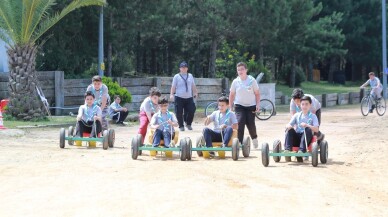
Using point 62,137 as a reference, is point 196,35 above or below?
above

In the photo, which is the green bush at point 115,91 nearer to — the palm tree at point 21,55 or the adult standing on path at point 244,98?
the palm tree at point 21,55

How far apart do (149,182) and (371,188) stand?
9.28ft

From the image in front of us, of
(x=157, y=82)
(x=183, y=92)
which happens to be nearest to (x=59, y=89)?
(x=157, y=82)

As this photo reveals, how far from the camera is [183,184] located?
10539 mm

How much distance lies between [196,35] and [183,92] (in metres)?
18.4

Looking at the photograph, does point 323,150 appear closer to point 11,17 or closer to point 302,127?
point 302,127

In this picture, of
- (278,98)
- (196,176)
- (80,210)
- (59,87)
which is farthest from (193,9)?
(80,210)

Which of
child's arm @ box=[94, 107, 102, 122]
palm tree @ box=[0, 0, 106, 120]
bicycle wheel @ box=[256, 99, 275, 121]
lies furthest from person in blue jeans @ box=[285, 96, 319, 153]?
bicycle wheel @ box=[256, 99, 275, 121]

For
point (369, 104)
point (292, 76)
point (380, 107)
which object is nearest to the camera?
point (369, 104)

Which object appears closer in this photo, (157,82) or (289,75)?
(157,82)

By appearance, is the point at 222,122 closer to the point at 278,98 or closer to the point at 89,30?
the point at 89,30

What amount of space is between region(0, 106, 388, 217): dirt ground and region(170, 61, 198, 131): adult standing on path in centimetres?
473

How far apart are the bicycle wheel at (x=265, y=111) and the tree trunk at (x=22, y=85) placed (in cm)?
730

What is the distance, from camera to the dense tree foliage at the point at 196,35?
30.5m
